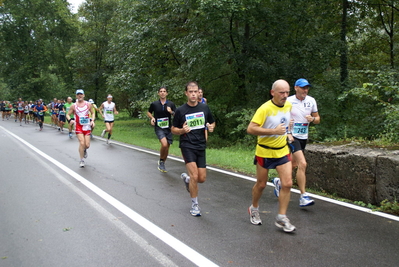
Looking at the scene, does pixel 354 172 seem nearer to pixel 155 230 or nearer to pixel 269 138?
pixel 269 138

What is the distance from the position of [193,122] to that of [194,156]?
511 millimetres

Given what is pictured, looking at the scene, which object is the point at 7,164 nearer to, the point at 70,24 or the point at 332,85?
the point at 332,85

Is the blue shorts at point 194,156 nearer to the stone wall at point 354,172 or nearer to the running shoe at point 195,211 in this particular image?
the running shoe at point 195,211

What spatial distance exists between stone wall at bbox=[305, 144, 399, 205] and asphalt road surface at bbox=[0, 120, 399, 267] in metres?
0.56

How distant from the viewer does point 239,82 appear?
734 inches

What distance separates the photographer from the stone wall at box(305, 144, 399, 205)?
5.78 m

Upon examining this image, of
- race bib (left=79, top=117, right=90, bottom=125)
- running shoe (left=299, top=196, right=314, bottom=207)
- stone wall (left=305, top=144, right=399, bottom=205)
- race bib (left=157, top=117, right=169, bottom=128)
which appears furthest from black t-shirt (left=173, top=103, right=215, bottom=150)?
race bib (left=79, top=117, right=90, bottom=125)

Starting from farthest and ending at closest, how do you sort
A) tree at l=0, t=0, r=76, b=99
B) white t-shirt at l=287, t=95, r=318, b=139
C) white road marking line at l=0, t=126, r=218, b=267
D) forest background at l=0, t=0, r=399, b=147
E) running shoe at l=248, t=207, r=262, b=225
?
tree at l=0, t=0, r=76, b=99 → forest background at l=0, t=0, r=399, b=147 → white t-shirt at l=287, t=95, r=318, b=139 → running shoe at l=248, t=207, r=262, b=225 → white road marking line at l=0, t=126, r=218, b=267

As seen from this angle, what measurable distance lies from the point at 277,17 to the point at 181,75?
5.51 metres

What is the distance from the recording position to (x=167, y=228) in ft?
16.1

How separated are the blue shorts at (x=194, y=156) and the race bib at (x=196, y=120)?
13.7 inches

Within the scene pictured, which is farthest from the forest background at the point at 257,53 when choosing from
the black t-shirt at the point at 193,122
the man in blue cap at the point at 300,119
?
the black t-shirt at the point at 193,122

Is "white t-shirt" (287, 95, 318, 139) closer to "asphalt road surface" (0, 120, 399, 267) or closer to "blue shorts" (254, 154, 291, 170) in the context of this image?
"asphalt road surface" (0, 120, 399, 267)

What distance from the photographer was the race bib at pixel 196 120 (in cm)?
564
